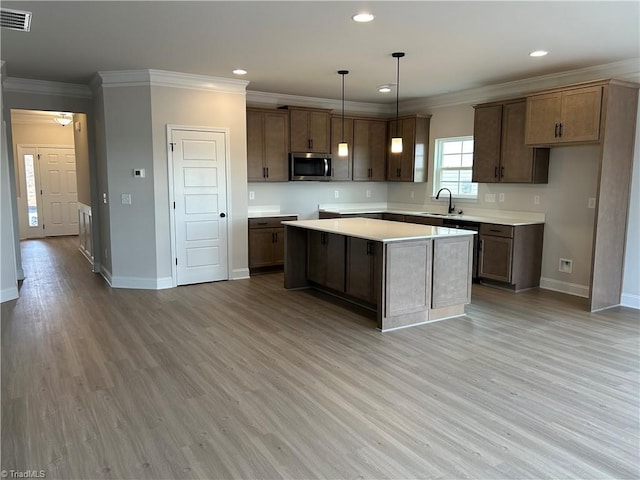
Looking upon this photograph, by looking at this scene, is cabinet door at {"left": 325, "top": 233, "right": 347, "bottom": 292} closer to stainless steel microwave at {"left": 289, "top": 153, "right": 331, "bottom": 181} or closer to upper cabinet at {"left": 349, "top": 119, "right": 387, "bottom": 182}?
stainless steel microwave at {"left": 289, "top": 153, "right": 331, "bottom": 181}

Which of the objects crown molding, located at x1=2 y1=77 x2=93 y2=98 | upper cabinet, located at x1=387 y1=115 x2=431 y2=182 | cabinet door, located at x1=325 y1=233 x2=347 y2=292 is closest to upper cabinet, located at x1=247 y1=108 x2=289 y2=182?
upper cabinet, located at x1=387 y1=115 x2=431 y2=182

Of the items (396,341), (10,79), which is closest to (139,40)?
(10,79)

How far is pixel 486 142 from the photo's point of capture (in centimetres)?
637

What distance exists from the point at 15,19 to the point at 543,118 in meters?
5.34

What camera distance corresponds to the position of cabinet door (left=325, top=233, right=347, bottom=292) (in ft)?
17.0

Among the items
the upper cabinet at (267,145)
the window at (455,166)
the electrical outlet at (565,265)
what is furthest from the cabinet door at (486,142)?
the upper cabinet at (267,145)

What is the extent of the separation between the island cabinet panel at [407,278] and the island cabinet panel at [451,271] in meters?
0.10

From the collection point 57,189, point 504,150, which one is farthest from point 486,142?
point 57,189

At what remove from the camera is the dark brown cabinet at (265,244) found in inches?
264

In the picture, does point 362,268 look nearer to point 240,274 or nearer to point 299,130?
point 240,274

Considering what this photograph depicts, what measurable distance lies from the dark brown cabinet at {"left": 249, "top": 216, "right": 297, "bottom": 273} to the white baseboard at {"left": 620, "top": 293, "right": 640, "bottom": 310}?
4.40m

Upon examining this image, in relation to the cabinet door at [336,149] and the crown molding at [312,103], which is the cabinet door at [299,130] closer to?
the crown molding at [312,103]

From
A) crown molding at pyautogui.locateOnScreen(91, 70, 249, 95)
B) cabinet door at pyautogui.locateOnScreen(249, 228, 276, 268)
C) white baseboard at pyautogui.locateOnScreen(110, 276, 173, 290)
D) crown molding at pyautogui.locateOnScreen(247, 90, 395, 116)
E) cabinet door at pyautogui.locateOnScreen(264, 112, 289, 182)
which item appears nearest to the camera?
crown molding at pyautogui.locateOnScreen(91, 70, 249, 95)

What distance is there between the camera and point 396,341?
409 centimetres
